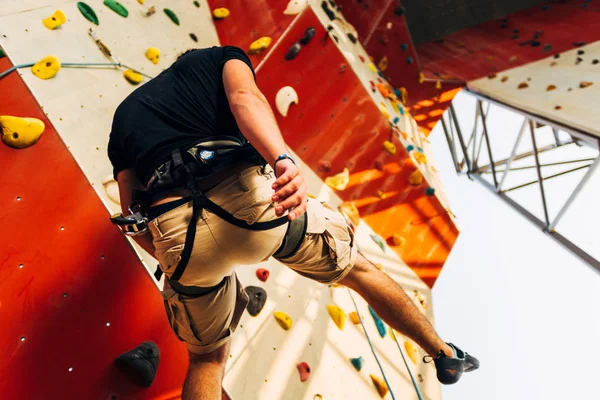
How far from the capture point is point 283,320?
2.05 meters

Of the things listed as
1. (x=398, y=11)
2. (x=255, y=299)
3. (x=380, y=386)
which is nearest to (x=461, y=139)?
(x=398, y=11)

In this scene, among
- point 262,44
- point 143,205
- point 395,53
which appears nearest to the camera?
point 143,205

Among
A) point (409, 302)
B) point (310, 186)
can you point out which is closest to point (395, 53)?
point (310, 186)

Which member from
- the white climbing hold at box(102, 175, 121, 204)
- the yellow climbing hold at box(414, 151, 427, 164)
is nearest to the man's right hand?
the white climbing hold at box(102, 175, 121, 204)

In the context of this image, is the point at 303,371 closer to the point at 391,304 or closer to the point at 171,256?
the point at 391,304

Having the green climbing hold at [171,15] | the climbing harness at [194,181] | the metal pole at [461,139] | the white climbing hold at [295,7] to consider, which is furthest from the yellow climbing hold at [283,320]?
the metal pole at [461,139]

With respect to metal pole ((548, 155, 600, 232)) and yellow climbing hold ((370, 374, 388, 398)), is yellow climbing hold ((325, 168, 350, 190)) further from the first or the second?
metal pole ((548, 155, 600, 232))

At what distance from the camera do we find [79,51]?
201 centimetres

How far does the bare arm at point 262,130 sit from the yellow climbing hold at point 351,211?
6.07 feet

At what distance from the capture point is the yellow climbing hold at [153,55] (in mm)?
2363

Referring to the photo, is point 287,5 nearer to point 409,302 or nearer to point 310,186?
point 310,186

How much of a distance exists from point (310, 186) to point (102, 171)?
1389mm

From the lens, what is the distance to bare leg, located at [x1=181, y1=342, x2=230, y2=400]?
1298 mm

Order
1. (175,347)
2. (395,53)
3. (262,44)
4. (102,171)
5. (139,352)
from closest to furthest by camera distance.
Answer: (139,352) → (175,347) → (102,171) → (262,44) → (395,53)
